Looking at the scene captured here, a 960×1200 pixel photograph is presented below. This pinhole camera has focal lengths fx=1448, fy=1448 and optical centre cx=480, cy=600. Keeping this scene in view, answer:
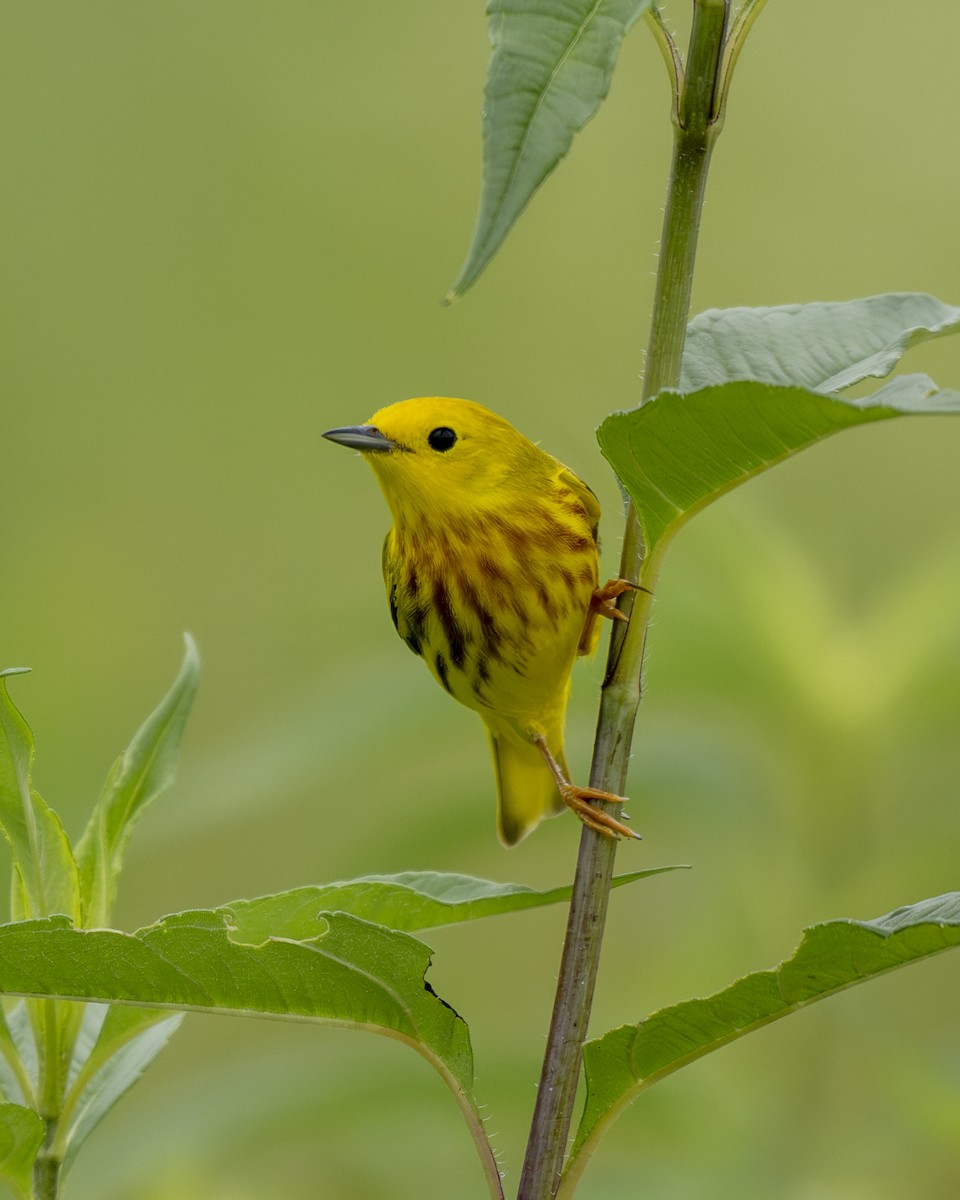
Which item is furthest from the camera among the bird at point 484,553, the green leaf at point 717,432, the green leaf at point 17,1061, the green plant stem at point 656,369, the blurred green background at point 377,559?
the blurred green background at point 377,559

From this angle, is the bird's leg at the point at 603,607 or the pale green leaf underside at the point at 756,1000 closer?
the pale green leaf underside at the point at 756,1000

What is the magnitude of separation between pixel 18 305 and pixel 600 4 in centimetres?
421

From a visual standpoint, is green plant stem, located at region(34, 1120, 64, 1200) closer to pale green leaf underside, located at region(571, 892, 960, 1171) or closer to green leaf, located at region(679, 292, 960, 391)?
pale green leaf underside, located at region(571, 892, 960, 1171)

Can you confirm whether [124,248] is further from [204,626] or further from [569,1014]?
[569,1014]

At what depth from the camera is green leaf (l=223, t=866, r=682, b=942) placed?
841 mm

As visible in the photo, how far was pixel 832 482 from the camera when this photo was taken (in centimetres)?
312

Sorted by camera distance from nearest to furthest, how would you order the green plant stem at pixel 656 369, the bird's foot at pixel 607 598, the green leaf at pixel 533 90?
the green leaf at pixel 533 90 → the green plant stem at pixel 656 369 → the bird's foot at pixel 607 598

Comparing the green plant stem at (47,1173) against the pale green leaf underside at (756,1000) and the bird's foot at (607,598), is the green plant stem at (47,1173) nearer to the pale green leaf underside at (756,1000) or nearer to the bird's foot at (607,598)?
the pale green leaf underside at (756,1000)

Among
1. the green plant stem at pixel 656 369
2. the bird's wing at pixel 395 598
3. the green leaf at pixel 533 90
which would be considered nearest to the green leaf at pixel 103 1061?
the green plant stem at pixel 656 369

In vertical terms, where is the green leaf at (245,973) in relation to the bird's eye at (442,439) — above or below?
below

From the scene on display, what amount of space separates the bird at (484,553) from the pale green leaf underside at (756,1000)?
61cm

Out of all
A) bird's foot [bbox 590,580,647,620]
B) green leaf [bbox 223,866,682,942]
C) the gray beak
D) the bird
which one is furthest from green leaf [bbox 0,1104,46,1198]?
the gray beak

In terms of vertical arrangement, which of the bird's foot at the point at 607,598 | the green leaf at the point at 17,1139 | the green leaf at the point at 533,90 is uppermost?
the green leaf at the point at 533,90

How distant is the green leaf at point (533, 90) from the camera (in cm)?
54
